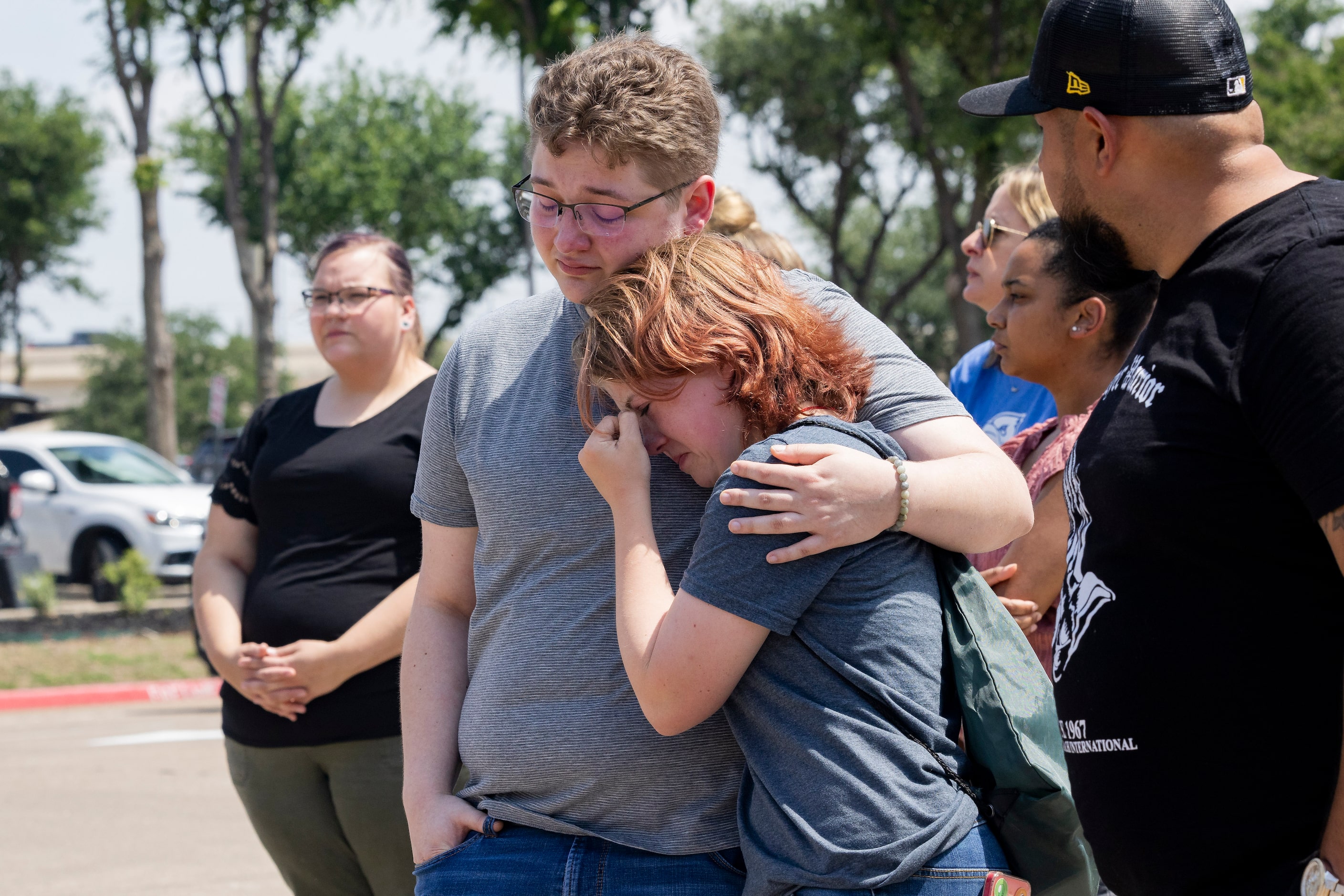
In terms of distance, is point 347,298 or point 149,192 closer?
point 347,298

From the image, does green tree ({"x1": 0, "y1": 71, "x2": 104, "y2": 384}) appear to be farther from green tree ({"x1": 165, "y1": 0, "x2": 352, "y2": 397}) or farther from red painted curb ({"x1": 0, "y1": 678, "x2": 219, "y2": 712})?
red painted curb ({"x1": 0, "y1": 678, "x2": 219, "y2": 712})

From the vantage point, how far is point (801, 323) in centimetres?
188

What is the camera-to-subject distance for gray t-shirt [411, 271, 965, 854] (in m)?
1.92

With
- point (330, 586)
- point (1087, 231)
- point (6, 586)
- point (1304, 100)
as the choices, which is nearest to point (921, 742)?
point (1087, 231)

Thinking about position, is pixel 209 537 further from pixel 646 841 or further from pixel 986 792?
pixel 986 792

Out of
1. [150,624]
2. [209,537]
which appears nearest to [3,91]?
[150,624]

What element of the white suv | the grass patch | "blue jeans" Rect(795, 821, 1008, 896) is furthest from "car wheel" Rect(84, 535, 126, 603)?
"blue jeans" Rect(795, 821, 1008, 896)

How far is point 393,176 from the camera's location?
3344 cm

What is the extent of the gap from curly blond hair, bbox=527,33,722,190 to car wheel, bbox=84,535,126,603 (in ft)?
43.6

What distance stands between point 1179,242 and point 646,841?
3.77ft

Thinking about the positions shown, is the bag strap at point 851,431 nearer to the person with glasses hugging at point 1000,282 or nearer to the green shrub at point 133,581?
the person with glasses hugging at point 1000,282

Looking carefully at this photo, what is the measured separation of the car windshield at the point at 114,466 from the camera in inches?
582

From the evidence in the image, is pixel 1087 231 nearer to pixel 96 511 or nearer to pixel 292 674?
pixel 292 674

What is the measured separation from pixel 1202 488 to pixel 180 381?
45.8 meters
